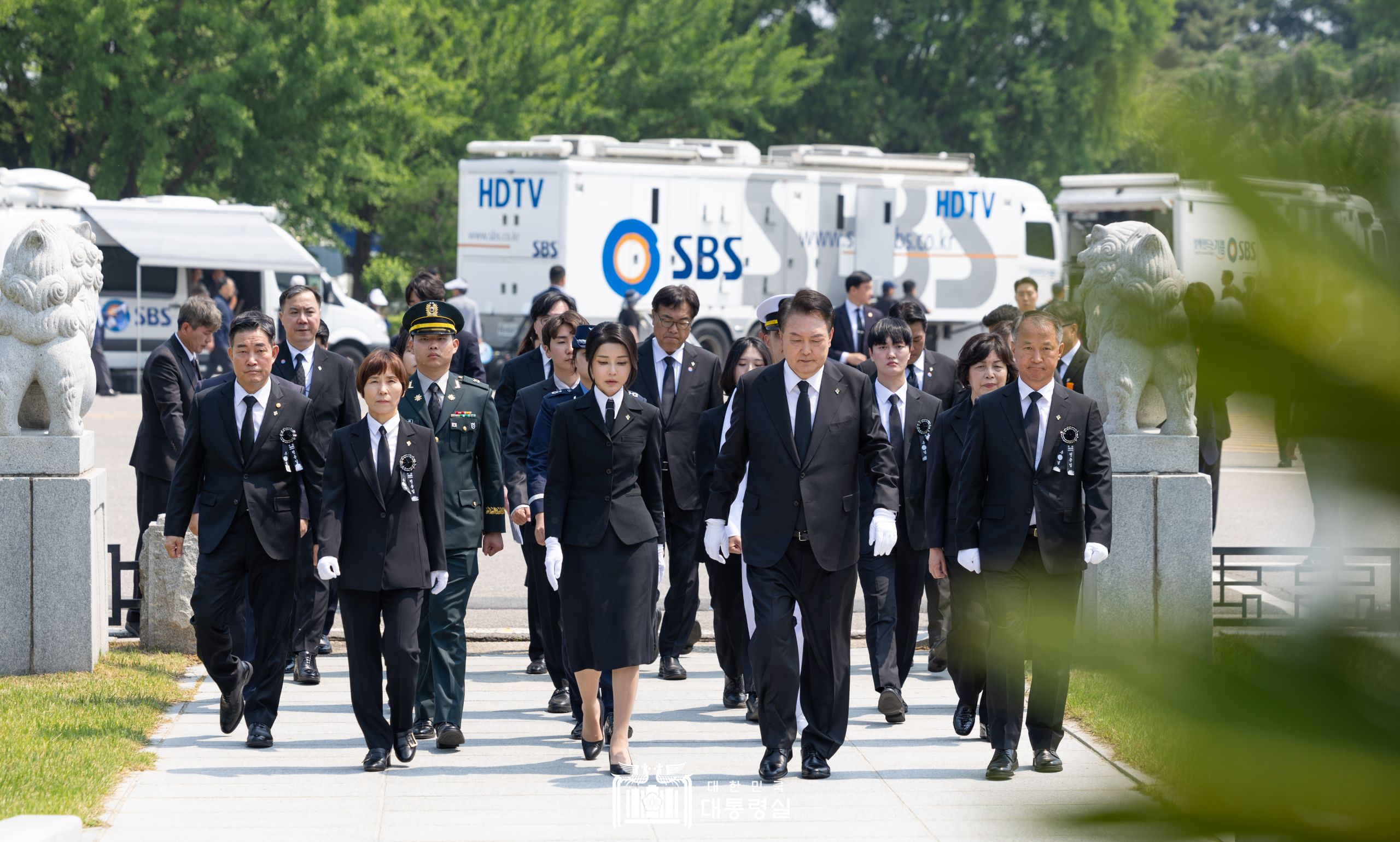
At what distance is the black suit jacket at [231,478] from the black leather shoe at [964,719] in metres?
3.02

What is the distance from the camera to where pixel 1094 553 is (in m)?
6.65

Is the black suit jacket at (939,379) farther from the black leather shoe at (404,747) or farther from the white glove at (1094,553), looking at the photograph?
the black leather shoe at (404,747)

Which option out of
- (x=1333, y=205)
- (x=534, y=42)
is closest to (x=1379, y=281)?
(x=1333, y=205)

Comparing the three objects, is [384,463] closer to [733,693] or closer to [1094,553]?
[733,693]

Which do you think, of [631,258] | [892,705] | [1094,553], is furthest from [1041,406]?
[631,258]

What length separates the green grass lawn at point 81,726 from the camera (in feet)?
19.6

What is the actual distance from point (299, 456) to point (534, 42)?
79.8 feet

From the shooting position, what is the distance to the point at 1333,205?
2.93ft

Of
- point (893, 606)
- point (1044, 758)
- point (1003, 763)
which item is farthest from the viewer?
point (893, 606)

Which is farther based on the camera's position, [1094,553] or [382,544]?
[382,544]

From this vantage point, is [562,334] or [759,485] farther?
[562,334]

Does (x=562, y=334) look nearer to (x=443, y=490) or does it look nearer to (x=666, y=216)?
(x=443, y=490)

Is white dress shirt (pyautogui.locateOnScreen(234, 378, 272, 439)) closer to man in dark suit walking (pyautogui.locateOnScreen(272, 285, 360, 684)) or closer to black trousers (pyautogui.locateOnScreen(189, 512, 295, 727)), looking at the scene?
black trousers (pyautogui.locateOnScreen(189, 512, 295, 727))

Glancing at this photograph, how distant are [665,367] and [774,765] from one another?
278 centimetres
